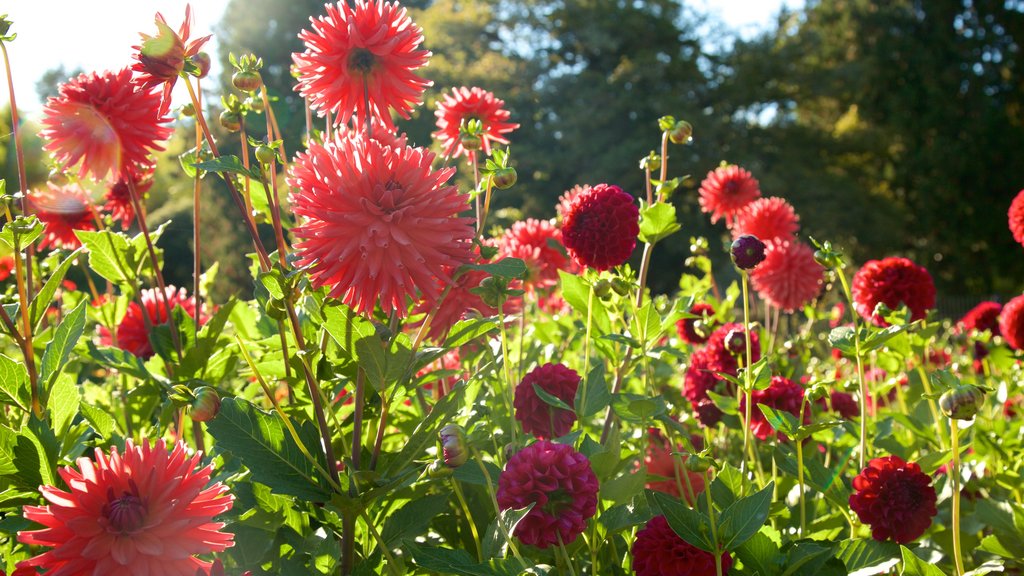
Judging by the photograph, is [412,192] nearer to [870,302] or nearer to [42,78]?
[870,302]

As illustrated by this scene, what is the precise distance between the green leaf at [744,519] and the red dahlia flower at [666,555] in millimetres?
47

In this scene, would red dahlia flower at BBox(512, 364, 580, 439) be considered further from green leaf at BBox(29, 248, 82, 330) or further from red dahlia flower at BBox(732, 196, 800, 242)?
red dahlia flower at BBox(732, 196, 800, 242)

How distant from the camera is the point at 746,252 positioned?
39.4 inches

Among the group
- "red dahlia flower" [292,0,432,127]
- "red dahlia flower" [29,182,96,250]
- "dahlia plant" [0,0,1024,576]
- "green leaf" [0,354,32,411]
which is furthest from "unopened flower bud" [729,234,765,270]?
"red dahlia flower" [29,182,96,250]

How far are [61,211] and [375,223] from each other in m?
1.23

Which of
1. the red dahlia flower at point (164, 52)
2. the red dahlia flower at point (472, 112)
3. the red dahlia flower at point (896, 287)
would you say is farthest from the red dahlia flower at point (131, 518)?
the red dahlia flower at point (896, 287)

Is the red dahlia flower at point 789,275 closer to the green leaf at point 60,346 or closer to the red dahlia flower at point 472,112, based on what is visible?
the red dahlia flower at point 472,112

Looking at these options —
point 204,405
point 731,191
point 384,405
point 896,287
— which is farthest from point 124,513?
point 731,191

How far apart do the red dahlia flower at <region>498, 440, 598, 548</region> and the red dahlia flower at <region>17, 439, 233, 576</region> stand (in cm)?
30

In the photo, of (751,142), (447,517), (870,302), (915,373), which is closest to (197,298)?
(447,517)

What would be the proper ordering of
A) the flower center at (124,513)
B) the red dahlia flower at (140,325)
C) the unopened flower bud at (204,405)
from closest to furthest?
the flower center at (124,513) → the unopened flower bud at (204,405) → the red dahlia flower at (140,325)

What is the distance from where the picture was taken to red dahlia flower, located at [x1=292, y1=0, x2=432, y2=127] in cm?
100

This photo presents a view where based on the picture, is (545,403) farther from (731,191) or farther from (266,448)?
(731,191)

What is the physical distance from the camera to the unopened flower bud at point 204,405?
811mm
